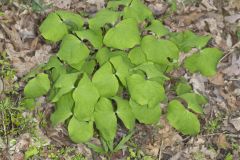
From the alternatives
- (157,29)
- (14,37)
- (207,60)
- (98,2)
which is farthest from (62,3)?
(207,60)

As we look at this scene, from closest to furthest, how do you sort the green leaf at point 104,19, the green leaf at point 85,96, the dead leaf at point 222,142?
1. the green leaf at point 85,96
2. the green leaf at point 104,19
3. the dead leaf at point 222,142

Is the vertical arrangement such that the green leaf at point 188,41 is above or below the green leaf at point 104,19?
below

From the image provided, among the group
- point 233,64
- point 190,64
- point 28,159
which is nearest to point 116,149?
point 28,159

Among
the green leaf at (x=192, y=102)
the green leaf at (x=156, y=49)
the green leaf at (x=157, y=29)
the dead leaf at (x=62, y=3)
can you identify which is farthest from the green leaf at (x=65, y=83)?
the dead leaf at (x=62, y=3)

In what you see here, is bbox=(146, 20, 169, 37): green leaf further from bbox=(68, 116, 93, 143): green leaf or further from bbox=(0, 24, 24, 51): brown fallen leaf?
bbox=(0, 24, 24, 51): brown fallen leaf

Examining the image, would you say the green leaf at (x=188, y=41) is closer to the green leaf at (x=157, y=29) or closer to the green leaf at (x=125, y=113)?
the green leaf at (x=157, y=29)
